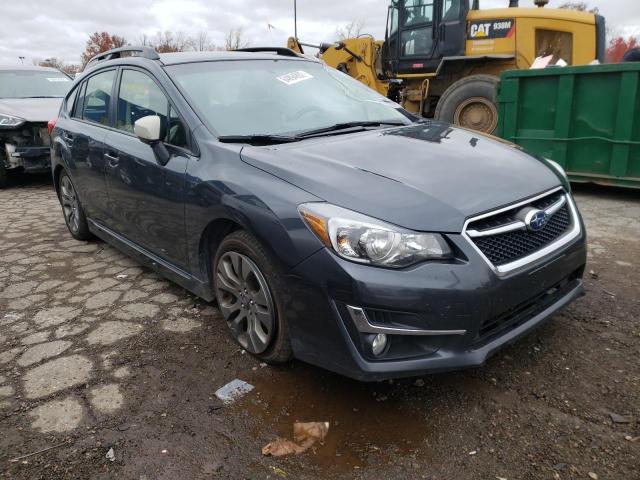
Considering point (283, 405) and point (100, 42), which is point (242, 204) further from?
point (100, 42)

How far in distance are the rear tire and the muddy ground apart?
524 cm

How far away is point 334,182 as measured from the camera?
2316 mm

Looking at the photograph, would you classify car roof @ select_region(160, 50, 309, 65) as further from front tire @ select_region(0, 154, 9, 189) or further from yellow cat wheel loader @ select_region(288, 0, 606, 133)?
front tire @ select_region(0, 154, 9, 189)

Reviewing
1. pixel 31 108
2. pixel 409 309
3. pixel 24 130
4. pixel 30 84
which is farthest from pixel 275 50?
pixel 30 84

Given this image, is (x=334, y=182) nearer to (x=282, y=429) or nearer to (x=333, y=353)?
(x=333, y=353)

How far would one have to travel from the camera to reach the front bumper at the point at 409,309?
81.8 inches

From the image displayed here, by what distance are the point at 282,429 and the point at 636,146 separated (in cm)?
553

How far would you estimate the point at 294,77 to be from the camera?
11.8 ft

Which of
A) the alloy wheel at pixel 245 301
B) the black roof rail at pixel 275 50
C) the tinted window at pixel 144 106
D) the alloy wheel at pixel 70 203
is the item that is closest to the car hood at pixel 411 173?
the alloy wheel at pixel 245 301

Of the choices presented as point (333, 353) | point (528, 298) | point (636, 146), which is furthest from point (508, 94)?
point (333, 353)

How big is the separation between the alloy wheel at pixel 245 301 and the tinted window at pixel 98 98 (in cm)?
200

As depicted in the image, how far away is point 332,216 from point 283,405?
0.96 metres

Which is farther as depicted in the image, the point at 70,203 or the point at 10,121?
the point at 10,121

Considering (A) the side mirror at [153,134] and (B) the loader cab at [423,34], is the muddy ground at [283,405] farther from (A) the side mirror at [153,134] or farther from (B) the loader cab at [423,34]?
(B) the loader cab at [423,34]
